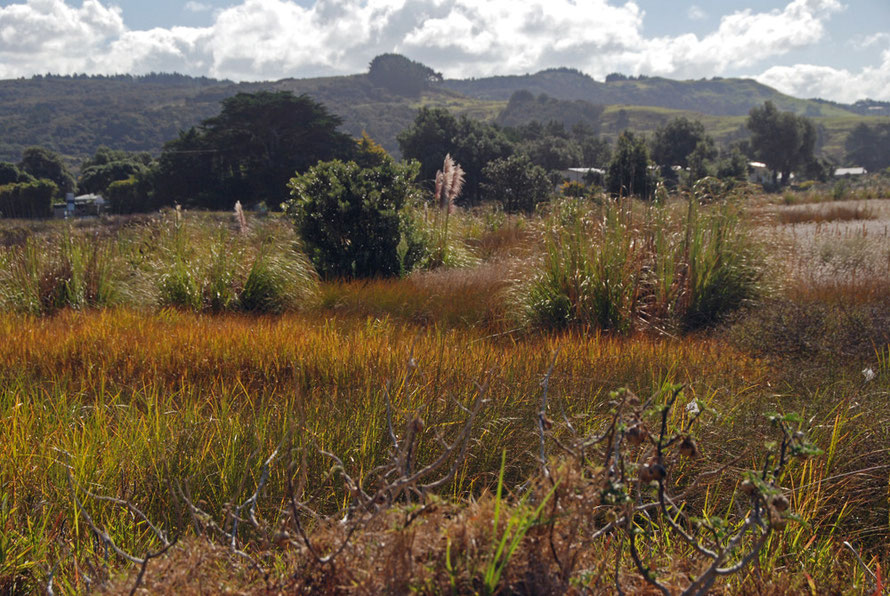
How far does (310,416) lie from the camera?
364 centimetres

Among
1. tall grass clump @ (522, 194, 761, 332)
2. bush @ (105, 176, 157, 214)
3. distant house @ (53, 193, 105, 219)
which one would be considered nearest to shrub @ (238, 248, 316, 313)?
tall grass clump @ (522, 194, 761, 332)

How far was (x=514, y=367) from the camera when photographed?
177 inches

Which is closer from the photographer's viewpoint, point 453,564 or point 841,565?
point 453,564

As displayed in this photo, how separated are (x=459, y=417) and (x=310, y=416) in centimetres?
84

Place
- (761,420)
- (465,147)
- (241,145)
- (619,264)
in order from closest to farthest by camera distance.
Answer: (761,420), (619,264), (241,145), (465,147)

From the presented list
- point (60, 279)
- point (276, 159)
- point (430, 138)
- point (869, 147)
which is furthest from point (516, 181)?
point (869, 147)

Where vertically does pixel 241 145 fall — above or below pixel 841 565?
above

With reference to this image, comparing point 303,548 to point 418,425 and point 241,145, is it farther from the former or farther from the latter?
point 241,145

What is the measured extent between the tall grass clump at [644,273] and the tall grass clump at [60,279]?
17.1ft

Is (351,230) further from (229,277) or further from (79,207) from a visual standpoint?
(79,207)

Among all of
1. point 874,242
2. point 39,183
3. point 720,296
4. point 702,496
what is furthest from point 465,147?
point 702,496

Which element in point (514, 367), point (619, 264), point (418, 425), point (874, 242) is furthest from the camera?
point (874, 242)

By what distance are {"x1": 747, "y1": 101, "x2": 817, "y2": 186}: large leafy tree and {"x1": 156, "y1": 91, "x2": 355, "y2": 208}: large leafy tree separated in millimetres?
47735

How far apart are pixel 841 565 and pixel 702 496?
723 millimetres
